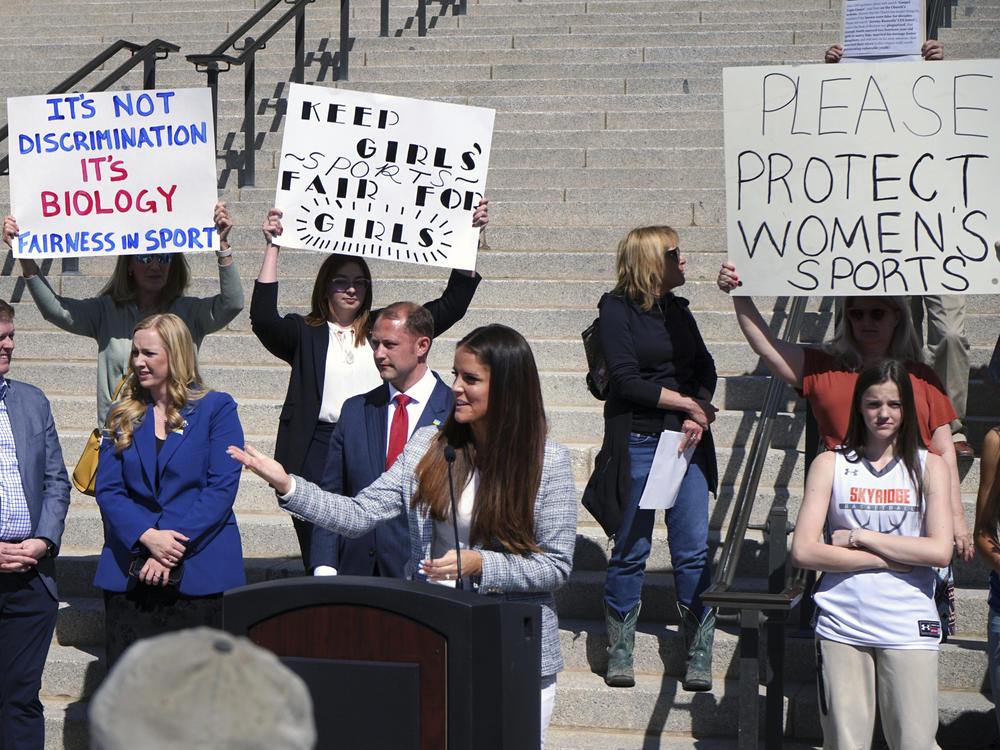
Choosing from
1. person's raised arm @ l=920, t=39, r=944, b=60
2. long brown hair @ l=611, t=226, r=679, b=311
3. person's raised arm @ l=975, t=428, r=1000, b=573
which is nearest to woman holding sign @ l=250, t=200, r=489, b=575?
long brown hair @ l=611, t=226, r=679, b=311

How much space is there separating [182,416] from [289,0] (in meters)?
6.78

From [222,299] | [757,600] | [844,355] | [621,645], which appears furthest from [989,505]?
[222,299]

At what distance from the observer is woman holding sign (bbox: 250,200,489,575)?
4547mm

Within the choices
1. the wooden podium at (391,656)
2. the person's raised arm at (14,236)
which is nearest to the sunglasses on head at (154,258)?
the person's raised arm at (14,236)

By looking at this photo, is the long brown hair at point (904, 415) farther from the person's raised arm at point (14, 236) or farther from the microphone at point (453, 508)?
the person's raised arm at point (14, 236)

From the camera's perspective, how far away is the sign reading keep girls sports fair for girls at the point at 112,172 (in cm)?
486

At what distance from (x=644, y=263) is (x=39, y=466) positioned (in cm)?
239

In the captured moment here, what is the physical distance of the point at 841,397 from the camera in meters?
4.21

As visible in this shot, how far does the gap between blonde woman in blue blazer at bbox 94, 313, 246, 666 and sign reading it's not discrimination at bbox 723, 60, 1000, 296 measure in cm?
197

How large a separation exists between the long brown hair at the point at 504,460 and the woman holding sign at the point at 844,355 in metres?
1.34

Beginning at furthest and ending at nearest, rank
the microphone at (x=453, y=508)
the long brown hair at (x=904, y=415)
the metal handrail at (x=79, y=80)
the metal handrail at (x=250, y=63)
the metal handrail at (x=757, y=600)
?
the metal handrail at (x=250, y=63) → the metal handrail at (x=79, y=80) → the long brown hair at (x=904, y=415) → the metal handrail at (x=757, y=600) → the microphone at (x=453, y=508)

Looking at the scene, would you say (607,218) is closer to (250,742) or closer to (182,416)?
(182,416)

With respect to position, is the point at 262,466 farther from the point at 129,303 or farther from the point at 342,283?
the point at 129,303

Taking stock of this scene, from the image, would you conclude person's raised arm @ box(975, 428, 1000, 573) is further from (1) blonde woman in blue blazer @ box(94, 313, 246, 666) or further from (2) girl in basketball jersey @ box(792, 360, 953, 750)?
(1) blonde woman in blue blazer @ box(94, 313, 246, 666)
